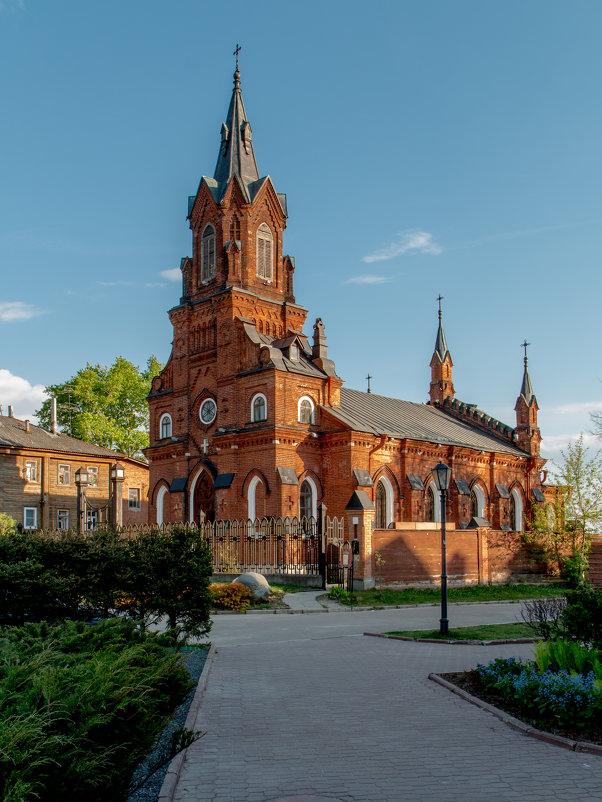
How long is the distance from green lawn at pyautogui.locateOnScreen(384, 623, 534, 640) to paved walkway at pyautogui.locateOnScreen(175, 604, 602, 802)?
2012mm

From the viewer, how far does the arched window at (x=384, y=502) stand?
36.8m

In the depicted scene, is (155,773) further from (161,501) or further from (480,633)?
(161,501)

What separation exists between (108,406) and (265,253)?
962 inches

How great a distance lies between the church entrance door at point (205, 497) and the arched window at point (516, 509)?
20.2 meters

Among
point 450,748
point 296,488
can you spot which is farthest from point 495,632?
point 296,488

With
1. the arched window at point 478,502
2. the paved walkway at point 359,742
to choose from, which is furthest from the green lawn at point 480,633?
the arched window at point 478,502

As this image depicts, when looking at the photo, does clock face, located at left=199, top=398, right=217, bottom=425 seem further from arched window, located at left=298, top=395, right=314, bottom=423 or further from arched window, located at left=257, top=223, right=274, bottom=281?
arched window, located at left=257, top=223, right=274, bottom=281

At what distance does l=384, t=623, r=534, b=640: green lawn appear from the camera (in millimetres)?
14844

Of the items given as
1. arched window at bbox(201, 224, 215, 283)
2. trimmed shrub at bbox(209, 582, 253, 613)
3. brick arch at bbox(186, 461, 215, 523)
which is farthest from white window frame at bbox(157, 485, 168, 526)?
trimmed shrub at bbox(209, 582, 253, 613)

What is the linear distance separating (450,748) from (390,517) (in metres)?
30.2

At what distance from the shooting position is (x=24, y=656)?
5922mm

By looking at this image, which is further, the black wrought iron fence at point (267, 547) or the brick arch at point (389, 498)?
the brick arch at point (389, 498)

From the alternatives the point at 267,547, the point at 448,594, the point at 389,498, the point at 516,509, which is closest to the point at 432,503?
the point at 389,498

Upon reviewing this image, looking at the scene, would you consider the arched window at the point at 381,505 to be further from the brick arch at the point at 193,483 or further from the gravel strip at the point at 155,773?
the gravel strip at the point at 155,773
